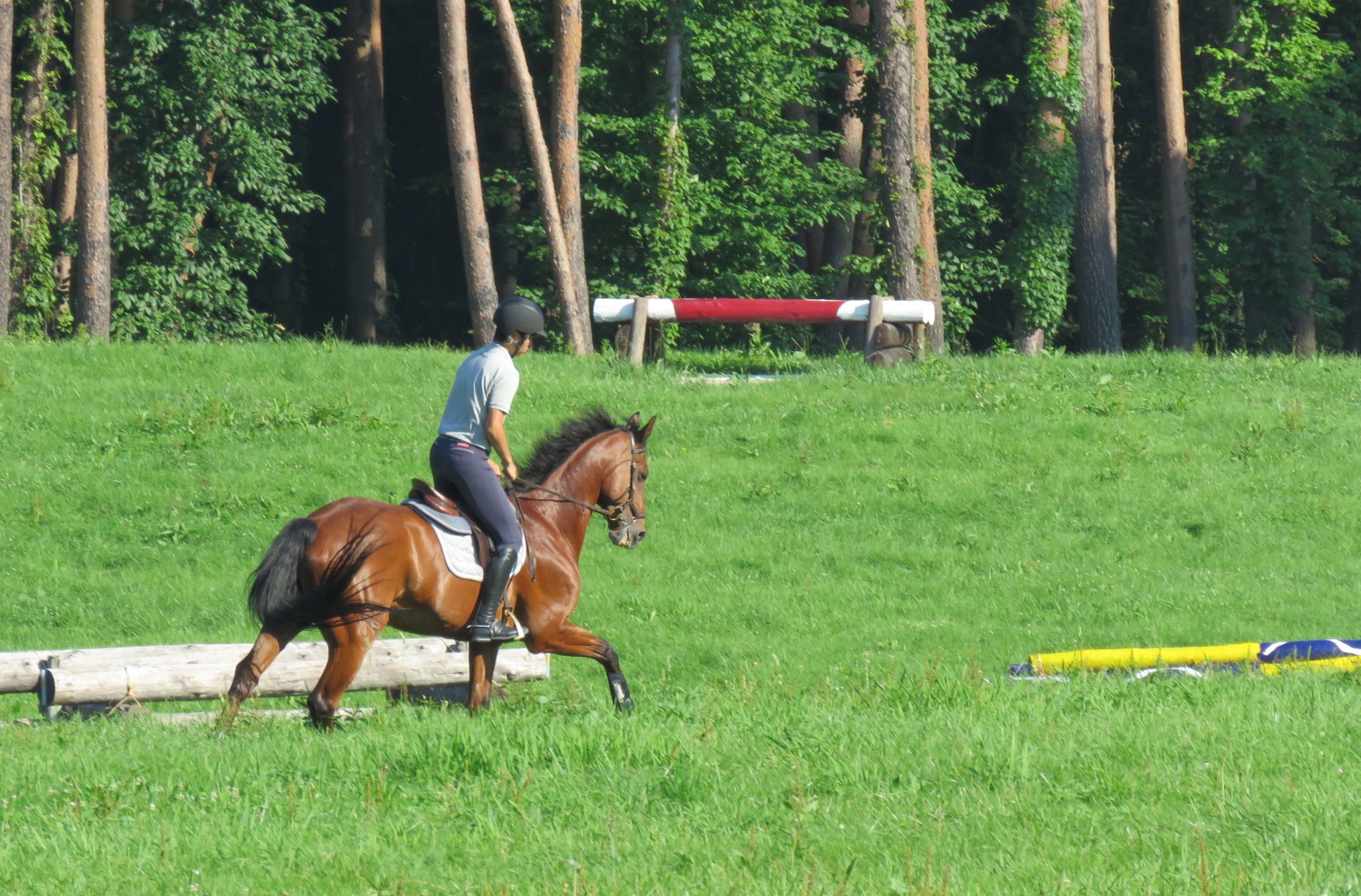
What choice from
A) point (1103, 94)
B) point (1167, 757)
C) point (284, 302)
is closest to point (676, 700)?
point (1167, 757)

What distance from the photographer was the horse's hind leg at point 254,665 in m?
8.69

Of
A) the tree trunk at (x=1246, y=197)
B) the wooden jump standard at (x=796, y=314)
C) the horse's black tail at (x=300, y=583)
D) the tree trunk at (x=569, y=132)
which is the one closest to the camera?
the horse's black tail at (x=300, y=583)

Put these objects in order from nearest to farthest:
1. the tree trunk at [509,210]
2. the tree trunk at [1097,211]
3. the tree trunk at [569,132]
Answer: the tree trunk at [569,132], the tree trunk at [1097,211], the tree trunk at [509,210]

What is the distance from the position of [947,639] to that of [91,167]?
20.8 meters

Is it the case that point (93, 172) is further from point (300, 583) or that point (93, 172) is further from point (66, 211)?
point (300, 583)

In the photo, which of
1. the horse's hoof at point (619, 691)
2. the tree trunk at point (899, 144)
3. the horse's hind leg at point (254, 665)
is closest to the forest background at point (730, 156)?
the tree trunk at point (899, 144)

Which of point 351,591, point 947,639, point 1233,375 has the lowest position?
point 947,639

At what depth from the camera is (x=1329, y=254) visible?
37.7 metres

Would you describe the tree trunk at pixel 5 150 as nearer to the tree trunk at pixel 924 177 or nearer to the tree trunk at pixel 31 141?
the tree trunk at pixel 31 141

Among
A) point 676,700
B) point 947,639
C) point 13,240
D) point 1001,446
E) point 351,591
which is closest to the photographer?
point 351,591

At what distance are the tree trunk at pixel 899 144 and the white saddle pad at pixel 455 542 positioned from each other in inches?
777

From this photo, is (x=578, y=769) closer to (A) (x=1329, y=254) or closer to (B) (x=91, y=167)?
(B) (x=91, y=167)

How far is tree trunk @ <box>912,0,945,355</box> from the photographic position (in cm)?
2866

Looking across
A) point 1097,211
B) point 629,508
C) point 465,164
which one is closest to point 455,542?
point 629,508
